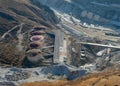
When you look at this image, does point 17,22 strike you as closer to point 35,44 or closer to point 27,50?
point 35,44

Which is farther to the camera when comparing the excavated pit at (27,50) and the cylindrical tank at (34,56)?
the cylindrical tank at (34,56)

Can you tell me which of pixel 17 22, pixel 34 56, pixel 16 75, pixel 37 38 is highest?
pixel 17 22

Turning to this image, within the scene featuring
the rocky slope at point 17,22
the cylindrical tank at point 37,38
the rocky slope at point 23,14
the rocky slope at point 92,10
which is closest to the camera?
the rocky slope at point 17,22

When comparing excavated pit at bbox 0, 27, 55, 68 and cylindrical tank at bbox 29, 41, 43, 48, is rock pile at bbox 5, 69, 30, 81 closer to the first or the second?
excavated pit at bbox 0, 27, 55, 68

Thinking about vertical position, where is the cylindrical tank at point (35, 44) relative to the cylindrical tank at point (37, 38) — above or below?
below

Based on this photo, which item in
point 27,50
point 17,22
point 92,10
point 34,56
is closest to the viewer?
point 34,56

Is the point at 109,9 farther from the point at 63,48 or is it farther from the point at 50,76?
the point at 50,76

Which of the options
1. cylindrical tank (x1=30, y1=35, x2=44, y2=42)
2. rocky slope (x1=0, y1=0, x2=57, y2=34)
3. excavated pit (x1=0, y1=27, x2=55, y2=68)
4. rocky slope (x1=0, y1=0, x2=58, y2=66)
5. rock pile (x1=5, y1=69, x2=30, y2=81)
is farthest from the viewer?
rocky slope (x1=0, y1=0, x2=57, y2=34)

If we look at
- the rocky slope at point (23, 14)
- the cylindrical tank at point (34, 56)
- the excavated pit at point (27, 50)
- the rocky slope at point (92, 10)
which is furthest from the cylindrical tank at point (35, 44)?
the rocky slope at point (92, 10)

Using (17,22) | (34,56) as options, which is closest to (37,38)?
(17,22)

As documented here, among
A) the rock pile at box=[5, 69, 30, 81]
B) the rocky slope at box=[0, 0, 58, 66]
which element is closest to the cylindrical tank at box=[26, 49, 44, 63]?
the rocky slope at box=[0, 0, 58, 66]

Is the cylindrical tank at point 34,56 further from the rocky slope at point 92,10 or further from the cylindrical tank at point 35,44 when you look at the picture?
the rocky slope at point 92,10

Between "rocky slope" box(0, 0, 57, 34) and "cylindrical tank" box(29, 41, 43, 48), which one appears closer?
"cylindrical tank" box(29, 41, 43, 48)
